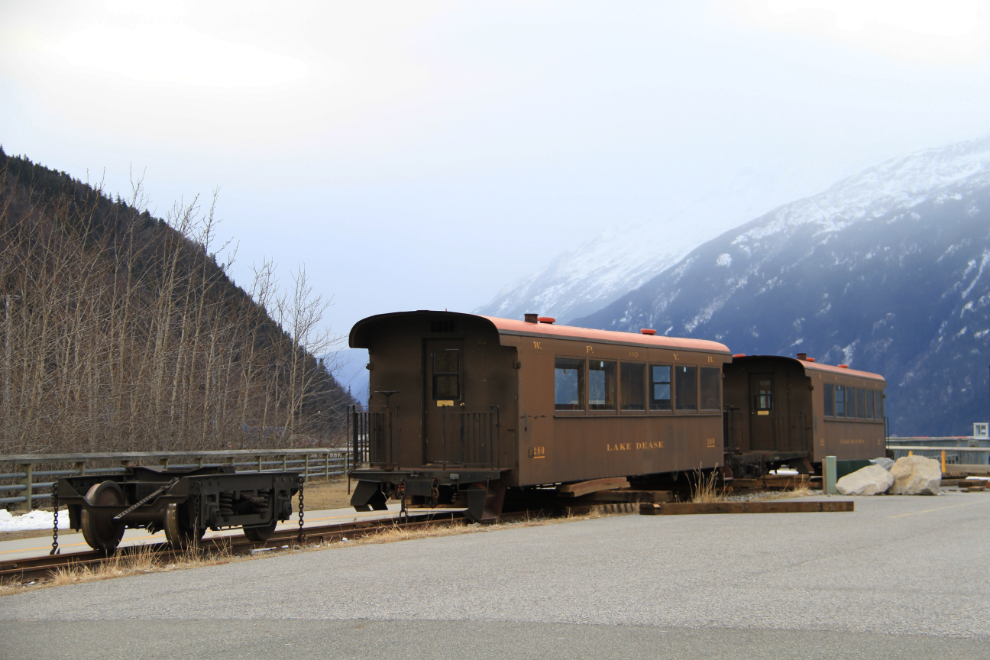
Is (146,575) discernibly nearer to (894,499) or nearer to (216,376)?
(894,499)

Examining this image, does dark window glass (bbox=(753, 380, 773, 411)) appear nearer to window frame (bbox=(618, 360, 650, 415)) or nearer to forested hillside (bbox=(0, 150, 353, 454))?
window frame (bbox=(618, 360, 650, 415))

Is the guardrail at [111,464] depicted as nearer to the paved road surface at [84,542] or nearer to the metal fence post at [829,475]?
the paved road surface at [84,542]

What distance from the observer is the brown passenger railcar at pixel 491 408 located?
13734mm

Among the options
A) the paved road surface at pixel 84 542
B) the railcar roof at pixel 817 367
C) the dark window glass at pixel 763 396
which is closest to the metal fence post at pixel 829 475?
the railcar roof at pixel 817 367

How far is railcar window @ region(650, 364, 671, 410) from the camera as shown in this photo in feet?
54.5

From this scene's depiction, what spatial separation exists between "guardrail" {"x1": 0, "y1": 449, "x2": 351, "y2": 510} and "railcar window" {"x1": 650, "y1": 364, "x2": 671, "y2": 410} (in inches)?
273

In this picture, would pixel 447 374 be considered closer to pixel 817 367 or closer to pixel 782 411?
pixel 782 411

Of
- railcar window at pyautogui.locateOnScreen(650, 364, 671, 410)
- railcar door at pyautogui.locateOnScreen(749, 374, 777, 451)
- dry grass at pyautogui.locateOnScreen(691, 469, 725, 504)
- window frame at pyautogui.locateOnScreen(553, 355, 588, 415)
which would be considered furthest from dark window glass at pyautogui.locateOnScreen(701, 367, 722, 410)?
railcar door at pyautogui.locateOnScreen(749, 374, 777, 451)

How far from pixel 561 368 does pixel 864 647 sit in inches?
351

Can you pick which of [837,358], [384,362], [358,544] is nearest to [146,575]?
[358,544]

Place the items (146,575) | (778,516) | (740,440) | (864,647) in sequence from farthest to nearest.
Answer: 1. (740,440)
2. (778,516)
3. (146,575)
4. (864,647)

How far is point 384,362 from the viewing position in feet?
49.0

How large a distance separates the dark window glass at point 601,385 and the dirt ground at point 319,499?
18.4 ft

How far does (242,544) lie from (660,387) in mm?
8216
